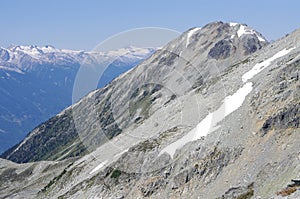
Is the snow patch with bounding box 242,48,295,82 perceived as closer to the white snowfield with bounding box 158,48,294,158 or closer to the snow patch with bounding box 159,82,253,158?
the white snowfield with bounding box 158,48,294,158

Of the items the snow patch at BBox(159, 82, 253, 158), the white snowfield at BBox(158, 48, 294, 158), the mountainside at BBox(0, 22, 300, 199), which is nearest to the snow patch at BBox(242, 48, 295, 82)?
the mountainside at BBox(0, 22, 300, 199)

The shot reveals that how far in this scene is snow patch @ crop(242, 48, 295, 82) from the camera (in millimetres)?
82800

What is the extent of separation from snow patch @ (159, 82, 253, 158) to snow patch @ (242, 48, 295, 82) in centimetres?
733

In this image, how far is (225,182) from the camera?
55.0 metres

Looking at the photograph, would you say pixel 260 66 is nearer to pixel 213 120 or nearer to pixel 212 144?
pixel 213 120

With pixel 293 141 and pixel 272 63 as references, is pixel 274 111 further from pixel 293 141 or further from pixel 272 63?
pixel 272 63

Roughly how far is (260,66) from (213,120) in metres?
24.6

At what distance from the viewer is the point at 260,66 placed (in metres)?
87.9

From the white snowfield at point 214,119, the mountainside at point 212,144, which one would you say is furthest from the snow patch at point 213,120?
the mountainside at point 212,144

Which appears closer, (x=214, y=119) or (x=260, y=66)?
(x=214, y=119)

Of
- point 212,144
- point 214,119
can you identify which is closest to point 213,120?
point 214,119

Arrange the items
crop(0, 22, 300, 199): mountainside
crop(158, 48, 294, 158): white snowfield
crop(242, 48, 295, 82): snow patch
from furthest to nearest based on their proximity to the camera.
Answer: crop(242, 48, 295, 82): snow patch
crop(158, 48, 294, 158): white snowfield
crop(0, 22, 300, 199): mountainside

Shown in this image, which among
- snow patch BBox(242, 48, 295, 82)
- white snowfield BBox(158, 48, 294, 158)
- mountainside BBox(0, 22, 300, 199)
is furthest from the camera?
snow patch BBox(242, 48, 295, 82)

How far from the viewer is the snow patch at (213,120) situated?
6694 cm
